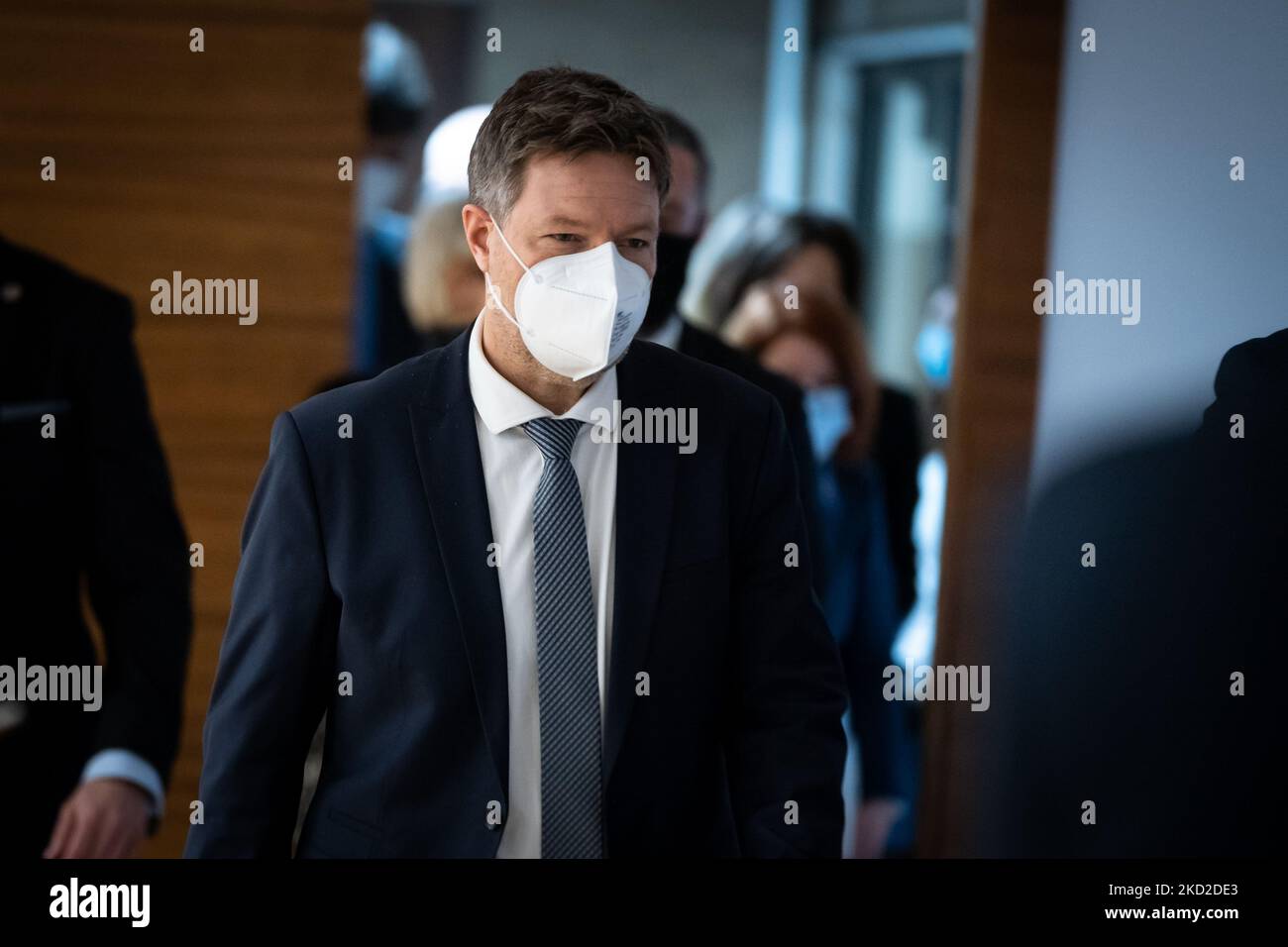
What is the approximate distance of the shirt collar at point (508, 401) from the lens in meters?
1.35

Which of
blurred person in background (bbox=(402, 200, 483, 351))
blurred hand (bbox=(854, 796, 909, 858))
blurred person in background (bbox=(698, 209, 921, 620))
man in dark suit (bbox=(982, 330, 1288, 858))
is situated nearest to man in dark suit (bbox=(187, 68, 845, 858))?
man in dark suit (bbox=(982, 330, 1288, 858))

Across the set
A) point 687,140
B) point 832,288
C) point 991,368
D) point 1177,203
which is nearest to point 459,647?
point 687,140

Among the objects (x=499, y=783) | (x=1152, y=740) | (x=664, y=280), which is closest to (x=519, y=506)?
(x=499, y=783)

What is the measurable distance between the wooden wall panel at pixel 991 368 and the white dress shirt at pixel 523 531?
0.96 metres

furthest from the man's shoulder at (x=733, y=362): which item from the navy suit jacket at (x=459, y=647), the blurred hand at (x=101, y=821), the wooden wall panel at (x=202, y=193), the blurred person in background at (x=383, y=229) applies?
the blurred person in background at (x=383, y=229)

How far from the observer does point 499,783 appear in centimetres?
131

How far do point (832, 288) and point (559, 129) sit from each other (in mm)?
1933

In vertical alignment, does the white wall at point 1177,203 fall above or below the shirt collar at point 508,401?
above

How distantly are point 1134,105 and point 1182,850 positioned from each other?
946mm

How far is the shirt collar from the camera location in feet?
4.42

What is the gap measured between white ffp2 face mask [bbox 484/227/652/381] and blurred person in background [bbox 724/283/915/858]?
99 centimetres

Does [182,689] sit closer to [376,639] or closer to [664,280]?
[376,639]

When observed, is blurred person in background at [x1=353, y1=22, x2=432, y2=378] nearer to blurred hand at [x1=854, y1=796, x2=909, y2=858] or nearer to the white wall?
blurred hand at [x1=854, y1=796, x2=909, y2=858]

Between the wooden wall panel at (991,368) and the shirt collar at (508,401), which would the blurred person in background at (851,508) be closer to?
the wooden wall panel at (991,368)
